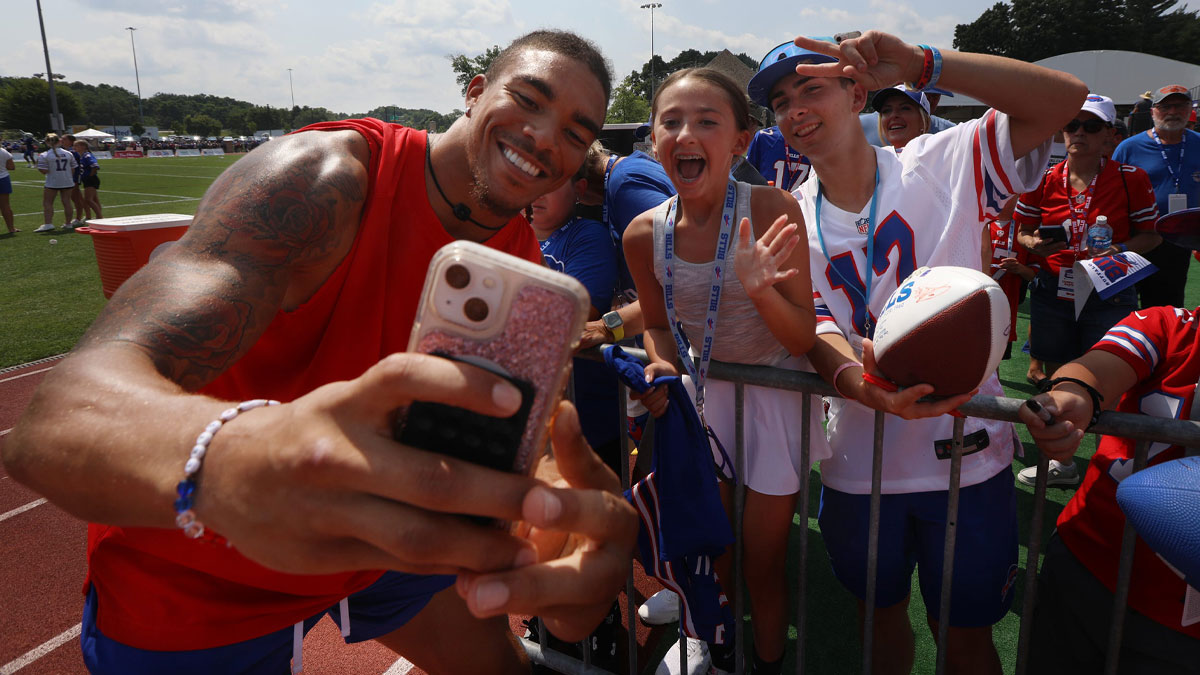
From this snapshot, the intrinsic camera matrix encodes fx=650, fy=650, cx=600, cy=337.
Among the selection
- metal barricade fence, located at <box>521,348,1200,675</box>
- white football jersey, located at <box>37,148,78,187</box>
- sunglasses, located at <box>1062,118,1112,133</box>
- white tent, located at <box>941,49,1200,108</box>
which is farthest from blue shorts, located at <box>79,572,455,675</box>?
white tent, located at <box>941,49,1200,108</box>

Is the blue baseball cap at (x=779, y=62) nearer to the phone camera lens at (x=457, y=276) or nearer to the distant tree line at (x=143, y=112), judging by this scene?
the phone camera lens at (x=457, y=276)

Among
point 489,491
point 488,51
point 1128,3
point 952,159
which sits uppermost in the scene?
point 1128,3

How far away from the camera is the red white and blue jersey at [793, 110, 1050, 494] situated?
7.39ft

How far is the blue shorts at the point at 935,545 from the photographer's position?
2221 mm

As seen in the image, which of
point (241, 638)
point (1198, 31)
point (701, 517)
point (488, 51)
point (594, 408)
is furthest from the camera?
point (1198, 31)

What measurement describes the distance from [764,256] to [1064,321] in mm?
4191

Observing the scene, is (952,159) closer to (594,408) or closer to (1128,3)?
(594,408)

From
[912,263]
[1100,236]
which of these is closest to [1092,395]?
[912,263]

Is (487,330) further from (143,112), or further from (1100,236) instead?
(143,112)

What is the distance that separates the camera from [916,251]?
2.31 m

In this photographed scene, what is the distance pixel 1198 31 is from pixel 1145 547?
77332 millimetres

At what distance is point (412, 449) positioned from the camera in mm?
717

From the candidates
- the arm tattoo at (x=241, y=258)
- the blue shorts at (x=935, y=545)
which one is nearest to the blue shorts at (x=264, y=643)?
the arm tattoo at (x=241, y=258)

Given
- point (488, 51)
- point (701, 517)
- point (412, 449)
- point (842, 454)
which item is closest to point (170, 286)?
point (412, 449)
